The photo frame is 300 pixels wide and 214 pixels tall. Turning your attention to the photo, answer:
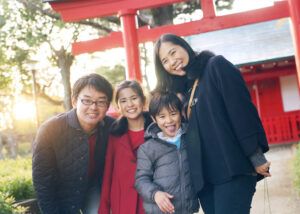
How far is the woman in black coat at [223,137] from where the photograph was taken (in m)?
2.25

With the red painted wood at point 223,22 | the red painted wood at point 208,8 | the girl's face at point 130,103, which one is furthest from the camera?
the red painted wood at point 223,22

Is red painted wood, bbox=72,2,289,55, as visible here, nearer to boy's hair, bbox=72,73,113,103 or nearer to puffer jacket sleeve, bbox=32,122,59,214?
boy's hair, bbox=72,73,113,103

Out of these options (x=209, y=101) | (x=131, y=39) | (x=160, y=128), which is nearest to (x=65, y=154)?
(x=160, y=128)

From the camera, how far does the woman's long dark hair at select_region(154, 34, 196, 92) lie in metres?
2.55

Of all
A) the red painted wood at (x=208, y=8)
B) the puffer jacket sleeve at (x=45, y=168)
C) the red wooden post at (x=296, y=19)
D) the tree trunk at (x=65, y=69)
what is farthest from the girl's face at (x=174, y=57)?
the tree trunk at (x=65, y=69)

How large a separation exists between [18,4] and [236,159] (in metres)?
13.1

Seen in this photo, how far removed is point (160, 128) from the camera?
8.66 ft

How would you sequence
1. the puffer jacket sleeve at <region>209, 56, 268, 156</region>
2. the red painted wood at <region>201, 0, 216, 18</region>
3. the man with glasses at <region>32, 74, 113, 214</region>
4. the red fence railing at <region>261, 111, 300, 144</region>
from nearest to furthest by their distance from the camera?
the puffer jacket sleeve at <region>209, 56, 268, 156</region>, the man with glasses at <region>32, 74, 113, 214</region>, the red painted wood at <region>201, 0, 216, 18</region>, the red fence railing at <region>261, 111, 300, 144</region>

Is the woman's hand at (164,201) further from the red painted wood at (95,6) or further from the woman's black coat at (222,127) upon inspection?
the red painted wood at (95,6)

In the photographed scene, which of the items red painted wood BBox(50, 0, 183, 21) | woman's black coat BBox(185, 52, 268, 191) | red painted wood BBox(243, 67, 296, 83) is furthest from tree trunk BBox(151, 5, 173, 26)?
woman's black coat BBox(185, 52, 268, 191)

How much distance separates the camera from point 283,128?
45.9 ft

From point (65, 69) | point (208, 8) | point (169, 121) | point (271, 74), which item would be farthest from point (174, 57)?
point (65, 69)

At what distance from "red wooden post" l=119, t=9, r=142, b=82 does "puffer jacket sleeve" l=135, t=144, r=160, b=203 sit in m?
3.17

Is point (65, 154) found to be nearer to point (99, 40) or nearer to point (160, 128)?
point (160, 128)
